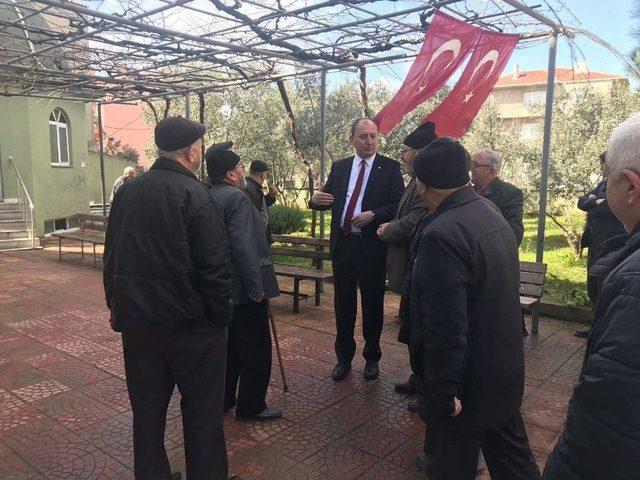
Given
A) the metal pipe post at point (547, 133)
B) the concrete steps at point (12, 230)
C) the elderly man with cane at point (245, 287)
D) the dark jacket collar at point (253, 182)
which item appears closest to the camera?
the elderly man with cane at point (245, 287)

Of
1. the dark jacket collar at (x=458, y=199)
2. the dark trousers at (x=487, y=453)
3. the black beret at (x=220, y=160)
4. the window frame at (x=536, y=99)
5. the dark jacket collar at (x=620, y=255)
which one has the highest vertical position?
the window frame at (x=536, y=99)

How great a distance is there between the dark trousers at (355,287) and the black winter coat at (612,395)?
9.24 feet

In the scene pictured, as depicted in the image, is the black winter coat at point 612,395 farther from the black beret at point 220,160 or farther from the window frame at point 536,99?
the window frame at point 536,99

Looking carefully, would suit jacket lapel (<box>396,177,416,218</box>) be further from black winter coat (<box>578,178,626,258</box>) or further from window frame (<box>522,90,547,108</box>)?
window frame (<box>522,90,547,108</box>)

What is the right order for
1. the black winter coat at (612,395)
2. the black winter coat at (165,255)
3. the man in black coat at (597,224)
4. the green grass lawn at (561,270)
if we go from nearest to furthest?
the black winter coat at (612,395) → the black winter coat at (165,255) → the man in black coat at (597,224) → the green grass lawn at (561,270)

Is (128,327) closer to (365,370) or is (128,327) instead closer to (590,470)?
(590,470)

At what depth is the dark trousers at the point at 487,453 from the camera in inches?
80.1

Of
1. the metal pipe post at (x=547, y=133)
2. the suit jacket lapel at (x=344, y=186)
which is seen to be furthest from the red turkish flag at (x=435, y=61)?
the metal pipe post at (x=547, y=133)

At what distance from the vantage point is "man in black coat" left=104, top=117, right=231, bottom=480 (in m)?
2.24

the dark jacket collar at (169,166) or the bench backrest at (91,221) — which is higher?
the dark jacket collar at (169,166)

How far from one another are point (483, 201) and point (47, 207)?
14.5 meters

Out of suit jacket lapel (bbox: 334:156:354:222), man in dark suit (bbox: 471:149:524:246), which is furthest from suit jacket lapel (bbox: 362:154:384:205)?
man in dark suit (bbox: 471:149:524:246)

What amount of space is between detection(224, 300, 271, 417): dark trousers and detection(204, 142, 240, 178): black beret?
0.90m

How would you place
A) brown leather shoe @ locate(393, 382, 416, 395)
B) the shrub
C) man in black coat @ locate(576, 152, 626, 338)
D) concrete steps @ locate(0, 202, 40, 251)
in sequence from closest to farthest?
1. brown leather shoe @ locate(393, 382, 416, 395)
2. man in black coat @ locate(576, 152, 626, 338)
3. concrete steps @ locate(0, 202, 40, 251)
4. the shrub
